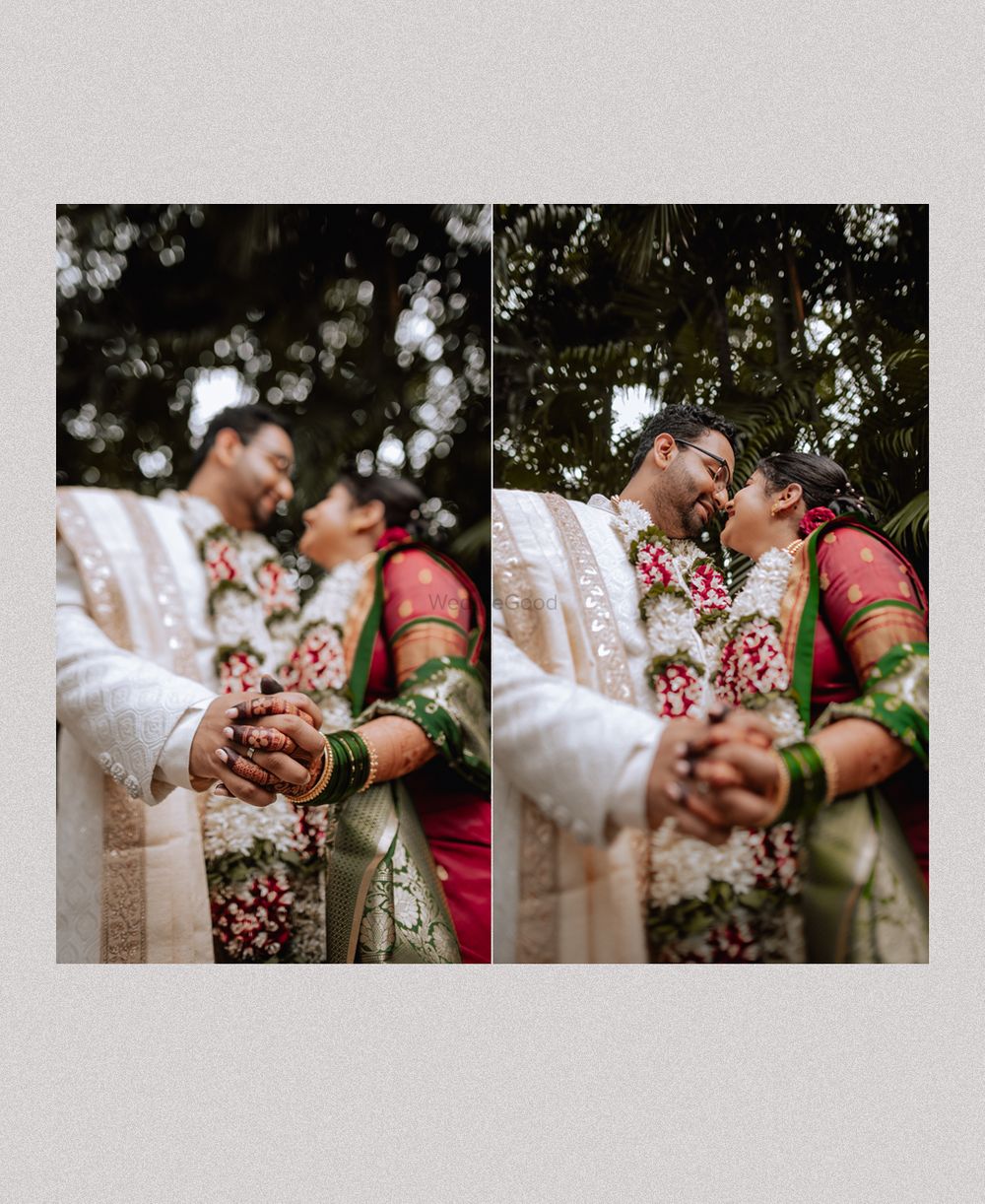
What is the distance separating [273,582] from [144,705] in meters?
0.50

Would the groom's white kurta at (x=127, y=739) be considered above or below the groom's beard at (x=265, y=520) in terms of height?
below

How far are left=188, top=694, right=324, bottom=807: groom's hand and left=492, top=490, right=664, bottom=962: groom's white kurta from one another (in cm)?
46

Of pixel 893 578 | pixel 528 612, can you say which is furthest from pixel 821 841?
pixel 528 612

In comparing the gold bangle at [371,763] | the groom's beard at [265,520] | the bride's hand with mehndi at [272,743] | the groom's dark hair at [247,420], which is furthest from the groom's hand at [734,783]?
the groom's dark hair at [247,420]

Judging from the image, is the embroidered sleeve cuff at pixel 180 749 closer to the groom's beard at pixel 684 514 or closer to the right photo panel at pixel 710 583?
the right photo panel at pixel 710 583

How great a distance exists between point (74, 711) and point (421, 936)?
1.05 m

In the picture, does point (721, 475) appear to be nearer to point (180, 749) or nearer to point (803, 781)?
point (803, 781)

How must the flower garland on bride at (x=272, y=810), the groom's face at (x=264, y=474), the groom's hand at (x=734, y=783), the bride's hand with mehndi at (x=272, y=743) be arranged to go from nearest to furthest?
1. the groom's hand at (x=734, y=783)
2. the bride's hand with mehndi at (x=272, y=743)
3. the flower garland on bride at (x=272, y=810)
4. the groom's face at (x=264, y=474)

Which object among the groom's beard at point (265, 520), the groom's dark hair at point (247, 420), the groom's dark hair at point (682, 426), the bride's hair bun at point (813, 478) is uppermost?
the groom's dark hair at point (247, 420)

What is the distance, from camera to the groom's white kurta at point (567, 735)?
2.54 meters

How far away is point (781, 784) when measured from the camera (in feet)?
8.05

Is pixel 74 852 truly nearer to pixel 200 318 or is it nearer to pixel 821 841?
pixel 200 318

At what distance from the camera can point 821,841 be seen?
2.54 metres

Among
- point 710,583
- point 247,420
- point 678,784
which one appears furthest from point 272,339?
point 678,784
